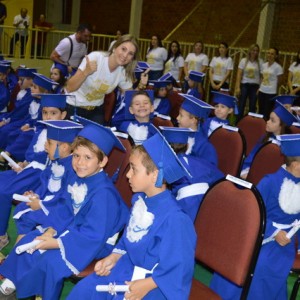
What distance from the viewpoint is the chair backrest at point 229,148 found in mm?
3545

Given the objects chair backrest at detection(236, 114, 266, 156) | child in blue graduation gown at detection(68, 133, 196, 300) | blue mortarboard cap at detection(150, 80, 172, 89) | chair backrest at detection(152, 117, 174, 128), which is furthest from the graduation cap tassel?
blue mortarboard cap at detection(150, 80, 172, 89)

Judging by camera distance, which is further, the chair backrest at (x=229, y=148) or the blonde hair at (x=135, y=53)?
the blonde hair at (x=135, y=53)

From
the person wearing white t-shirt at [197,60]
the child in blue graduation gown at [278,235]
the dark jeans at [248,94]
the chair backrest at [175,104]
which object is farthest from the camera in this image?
the person wearing white t-shirt at [197,60]

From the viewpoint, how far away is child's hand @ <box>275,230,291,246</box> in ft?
8.53

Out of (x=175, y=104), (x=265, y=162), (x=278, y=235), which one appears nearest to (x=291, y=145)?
(x=278, y=235)

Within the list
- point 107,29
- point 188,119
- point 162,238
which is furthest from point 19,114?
point 107,29

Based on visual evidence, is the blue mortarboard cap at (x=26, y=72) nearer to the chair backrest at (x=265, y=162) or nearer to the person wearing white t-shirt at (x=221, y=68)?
the chair backrest at (x=265, y=162)

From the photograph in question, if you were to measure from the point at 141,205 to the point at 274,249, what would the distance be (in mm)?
890

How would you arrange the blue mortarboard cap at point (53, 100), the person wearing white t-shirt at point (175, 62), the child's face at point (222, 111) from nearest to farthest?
the blue mortarboard cap at point (53, 100) → the child's face at point (222, 111) → the person wearing white t-shirt at point (175, 62)

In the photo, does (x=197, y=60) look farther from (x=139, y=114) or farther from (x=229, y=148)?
(x=229, y=148)

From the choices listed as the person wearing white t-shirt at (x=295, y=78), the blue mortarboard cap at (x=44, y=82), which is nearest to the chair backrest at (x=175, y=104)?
the blue mortarboard cap at (x=44, y=82)

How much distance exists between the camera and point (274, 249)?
104 inches

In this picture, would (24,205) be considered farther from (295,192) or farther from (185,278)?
(295,192)

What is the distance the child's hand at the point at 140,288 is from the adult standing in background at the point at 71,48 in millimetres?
4661
